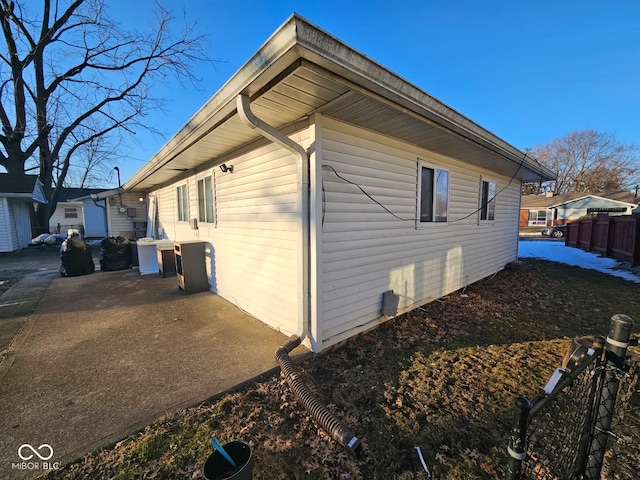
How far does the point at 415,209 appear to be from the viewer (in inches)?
→ 176

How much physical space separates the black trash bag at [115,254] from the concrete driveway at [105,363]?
2.55 meters

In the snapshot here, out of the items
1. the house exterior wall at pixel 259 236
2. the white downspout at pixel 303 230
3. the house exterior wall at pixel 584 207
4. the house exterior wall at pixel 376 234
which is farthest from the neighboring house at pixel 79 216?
the house exterior wall at pixel 584 207

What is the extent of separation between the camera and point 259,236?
12.9ft

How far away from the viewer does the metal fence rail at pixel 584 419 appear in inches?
44.6

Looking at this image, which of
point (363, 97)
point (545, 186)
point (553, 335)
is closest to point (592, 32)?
point (553, 335)

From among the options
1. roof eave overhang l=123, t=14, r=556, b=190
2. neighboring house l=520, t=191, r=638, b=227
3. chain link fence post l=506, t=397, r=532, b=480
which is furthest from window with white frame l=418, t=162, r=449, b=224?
neighboring house l=520, t=191, r=638, b=227

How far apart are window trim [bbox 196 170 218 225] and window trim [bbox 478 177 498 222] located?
20.0 feet

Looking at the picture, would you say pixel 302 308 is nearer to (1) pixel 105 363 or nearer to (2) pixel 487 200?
(1) pixel 105 363

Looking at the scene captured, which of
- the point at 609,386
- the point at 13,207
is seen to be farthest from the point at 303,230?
the point at 13,207

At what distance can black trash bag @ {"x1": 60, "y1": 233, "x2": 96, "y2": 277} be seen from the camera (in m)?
6.82

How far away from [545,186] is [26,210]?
193 feet

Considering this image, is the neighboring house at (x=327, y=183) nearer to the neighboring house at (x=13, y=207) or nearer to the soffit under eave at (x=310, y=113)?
the soffit under eave at (x=310, y=113)

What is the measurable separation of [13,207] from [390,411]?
60.1 feet

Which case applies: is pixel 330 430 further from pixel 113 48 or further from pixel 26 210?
pixel 26 210
